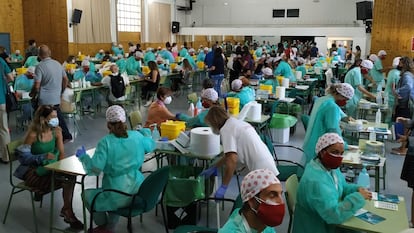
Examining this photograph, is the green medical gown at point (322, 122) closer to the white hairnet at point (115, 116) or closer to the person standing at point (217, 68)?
the white hairnet at point (115, 116)

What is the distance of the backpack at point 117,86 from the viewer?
320 inches

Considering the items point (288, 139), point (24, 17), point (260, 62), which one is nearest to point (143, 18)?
point (24, 17)

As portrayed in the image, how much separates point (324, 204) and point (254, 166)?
2.81 ft

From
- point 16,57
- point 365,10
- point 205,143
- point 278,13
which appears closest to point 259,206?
point 205,143

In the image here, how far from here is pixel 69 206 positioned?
3.87 metres

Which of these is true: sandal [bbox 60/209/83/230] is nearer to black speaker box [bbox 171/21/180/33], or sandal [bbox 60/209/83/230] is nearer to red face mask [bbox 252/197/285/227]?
red face mask [bbox 252/197/285/227]

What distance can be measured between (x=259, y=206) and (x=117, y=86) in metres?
6.68

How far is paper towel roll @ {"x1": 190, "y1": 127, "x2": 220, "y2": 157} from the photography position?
3.98m

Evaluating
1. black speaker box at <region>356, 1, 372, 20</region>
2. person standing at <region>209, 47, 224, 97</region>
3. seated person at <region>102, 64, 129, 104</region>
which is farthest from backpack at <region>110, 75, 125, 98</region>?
black speaker box at <region>356, 1, 372, 20</region>

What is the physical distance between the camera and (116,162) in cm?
328

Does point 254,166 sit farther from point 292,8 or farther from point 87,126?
point 292,8

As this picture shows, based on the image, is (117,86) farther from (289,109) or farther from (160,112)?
(289,109)

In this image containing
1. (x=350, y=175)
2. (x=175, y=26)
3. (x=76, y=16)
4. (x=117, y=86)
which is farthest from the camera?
(x=175, y=26)

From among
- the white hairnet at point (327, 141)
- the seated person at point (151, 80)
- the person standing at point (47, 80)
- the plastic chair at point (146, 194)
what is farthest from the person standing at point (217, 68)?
the white hairnet at point (327, 141)
